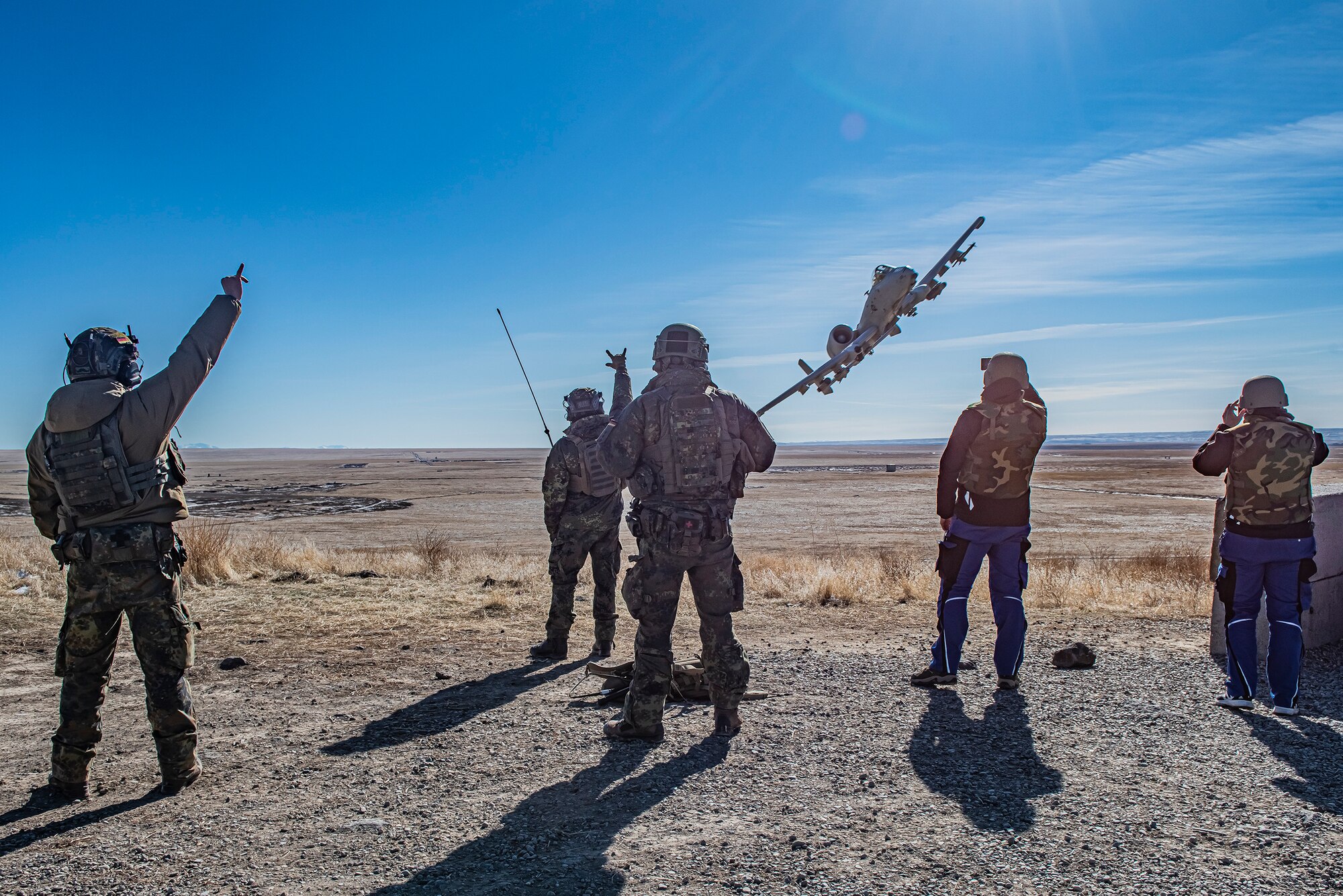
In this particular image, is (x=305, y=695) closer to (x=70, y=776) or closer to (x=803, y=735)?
(x=70, y=776)

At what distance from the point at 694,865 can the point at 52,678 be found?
5.87m

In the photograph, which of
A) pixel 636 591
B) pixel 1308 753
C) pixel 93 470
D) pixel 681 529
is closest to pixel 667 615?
pixel 636 591

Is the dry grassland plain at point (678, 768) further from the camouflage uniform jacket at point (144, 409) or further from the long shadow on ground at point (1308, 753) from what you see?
the camouflage uniform jacket at point (144, 409)

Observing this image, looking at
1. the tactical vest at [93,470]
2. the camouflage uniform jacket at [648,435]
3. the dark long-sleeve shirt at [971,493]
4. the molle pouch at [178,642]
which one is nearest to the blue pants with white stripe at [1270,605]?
the dark long-sleeve shirt at [971,493]

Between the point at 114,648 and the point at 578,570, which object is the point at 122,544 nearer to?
the point at 114,648

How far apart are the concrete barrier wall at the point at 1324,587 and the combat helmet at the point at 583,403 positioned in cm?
516

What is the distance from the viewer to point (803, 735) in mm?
5188

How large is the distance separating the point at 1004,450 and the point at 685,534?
2405 mm

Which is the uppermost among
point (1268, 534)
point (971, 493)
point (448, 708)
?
point (971, 493)

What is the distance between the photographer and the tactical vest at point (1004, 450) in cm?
586

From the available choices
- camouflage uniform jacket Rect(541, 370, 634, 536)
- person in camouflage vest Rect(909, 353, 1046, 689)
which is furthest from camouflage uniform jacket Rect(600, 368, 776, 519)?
camouflage uniform jacket Rect(541, 370, 634, 536)

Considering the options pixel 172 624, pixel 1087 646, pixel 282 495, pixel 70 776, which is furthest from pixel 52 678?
pixel 282 495

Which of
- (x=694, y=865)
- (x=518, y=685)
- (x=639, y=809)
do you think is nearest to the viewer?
(x=694, y=865)

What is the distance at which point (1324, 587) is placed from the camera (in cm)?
701
